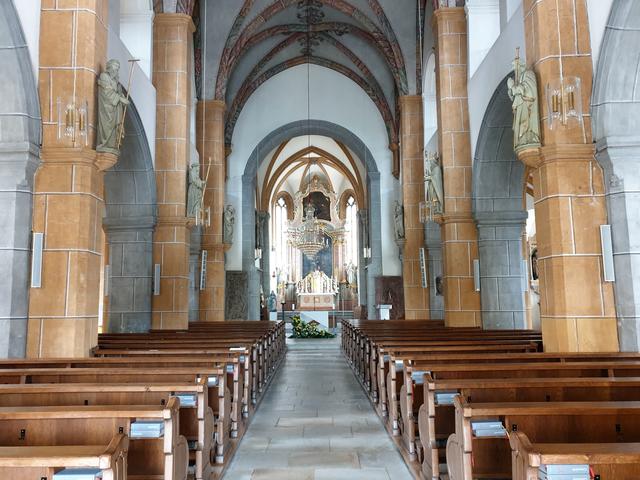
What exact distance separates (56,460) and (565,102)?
6322 mm

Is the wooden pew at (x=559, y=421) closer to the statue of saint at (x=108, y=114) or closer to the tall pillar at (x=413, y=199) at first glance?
the statue of saint at (x=108, y=114)

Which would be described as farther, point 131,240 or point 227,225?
point 227,225

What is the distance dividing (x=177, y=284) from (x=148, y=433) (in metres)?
8.32

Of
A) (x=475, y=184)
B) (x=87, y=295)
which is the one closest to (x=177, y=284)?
(x=87, y=295)

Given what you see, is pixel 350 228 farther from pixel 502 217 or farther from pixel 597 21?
pixel 597 21

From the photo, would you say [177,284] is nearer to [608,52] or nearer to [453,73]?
[453,73]

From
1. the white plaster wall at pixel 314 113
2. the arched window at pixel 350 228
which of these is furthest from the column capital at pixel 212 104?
the arched window at pixel 350 228

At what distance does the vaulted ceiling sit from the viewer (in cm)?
1595

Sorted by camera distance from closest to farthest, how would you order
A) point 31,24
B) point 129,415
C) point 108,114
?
point 129,415
point 31,24
point 108,114

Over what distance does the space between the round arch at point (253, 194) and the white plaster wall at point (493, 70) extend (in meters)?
9.78

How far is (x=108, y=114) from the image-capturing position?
6988mm

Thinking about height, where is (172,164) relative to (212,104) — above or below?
below

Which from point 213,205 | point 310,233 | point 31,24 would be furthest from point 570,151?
point 310,233

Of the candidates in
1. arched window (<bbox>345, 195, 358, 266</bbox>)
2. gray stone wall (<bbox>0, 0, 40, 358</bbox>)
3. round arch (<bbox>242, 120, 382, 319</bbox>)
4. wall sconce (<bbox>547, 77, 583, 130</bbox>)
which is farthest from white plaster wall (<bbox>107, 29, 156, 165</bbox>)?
arched window (<bbox>345, 195, 358, 266</bbox>)
